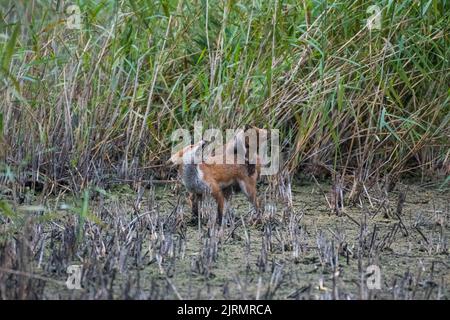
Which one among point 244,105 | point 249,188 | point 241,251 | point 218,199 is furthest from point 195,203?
point 244,105

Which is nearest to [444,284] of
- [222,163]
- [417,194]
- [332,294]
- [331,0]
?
[332,294]

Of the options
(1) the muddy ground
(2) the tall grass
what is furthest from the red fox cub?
(2) the tall grass

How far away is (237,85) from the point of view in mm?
6762

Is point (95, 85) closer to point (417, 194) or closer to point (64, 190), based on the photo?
point (64, 190)

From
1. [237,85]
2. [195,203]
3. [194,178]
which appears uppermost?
[237,85]

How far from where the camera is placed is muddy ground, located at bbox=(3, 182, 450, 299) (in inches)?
179

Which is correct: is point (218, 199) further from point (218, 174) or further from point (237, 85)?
point (237, 85)

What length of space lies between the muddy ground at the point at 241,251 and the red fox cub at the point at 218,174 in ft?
0.40

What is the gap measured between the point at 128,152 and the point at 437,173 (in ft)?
7.61

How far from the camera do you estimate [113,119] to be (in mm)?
6828

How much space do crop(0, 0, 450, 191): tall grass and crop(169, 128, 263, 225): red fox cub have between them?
1.98 feet

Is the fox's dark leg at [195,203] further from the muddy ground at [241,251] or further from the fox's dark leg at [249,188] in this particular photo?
the fox's dark leg at [249,188]

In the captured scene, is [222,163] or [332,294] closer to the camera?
[332,294]

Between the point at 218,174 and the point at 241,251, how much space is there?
0.77m
